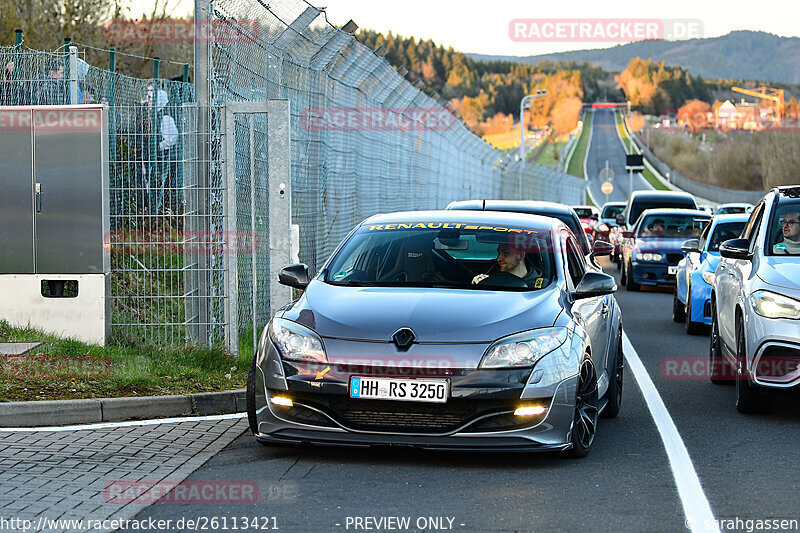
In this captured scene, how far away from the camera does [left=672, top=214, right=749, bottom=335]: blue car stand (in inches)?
559

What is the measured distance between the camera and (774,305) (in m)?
8.48

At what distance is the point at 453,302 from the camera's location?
716 centimetres

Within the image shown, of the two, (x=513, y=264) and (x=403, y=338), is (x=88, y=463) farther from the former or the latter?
(x=513, y=264)

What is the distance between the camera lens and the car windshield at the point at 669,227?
73.2 ft

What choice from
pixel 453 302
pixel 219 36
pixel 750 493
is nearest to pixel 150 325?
pixel 219 36

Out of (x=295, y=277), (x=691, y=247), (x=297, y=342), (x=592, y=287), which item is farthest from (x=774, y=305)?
(x=691, y=247)

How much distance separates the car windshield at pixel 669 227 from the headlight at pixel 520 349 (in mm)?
15716

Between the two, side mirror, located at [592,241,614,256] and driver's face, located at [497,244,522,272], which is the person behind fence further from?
side mirror, located at [592,241,614,256]

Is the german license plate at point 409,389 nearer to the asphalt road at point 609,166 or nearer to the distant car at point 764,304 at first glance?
the distant car at point 764,304

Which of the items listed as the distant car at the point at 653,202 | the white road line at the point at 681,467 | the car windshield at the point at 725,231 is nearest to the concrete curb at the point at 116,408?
the white road line at the point at 681,467

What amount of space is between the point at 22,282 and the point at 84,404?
2.90 m

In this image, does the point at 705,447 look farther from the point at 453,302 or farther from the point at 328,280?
the point at 328,280

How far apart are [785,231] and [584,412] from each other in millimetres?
3139

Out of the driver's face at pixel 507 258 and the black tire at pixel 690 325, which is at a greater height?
the driver's face at pixel 507 258
